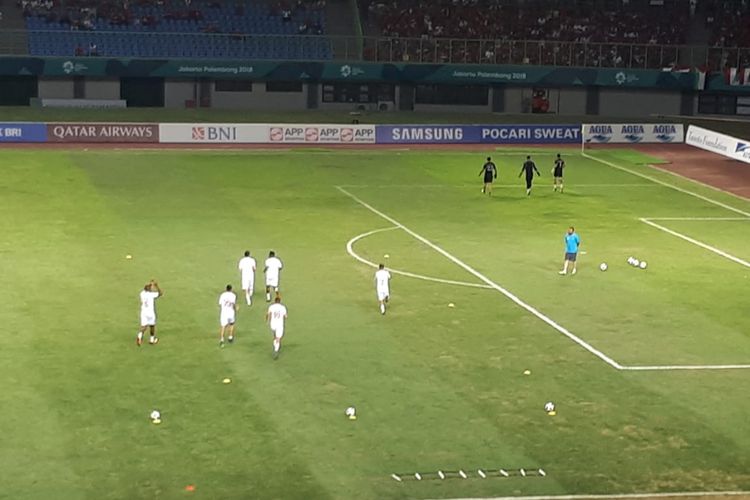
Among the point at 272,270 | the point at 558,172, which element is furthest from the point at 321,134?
the point at 272,270

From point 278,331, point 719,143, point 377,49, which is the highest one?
point 377,49

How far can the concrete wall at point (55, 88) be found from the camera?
255 ft

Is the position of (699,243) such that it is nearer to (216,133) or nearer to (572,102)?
(216,133)

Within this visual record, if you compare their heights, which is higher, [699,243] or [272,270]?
[272,270]

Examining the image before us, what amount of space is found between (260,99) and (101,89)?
9698mm

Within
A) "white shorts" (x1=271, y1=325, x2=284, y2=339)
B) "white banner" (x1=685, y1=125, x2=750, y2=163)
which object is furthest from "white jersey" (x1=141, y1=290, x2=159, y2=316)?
"white banner" (x1=685, y1=125, x2=750, y2=163)

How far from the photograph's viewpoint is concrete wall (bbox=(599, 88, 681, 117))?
84438 millimetres

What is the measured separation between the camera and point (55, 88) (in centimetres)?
7812

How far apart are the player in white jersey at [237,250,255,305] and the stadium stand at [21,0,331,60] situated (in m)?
46.1

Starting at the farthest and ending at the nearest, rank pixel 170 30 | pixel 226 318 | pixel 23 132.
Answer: pixel 170 30, pixel 23 132, pixel 226 318

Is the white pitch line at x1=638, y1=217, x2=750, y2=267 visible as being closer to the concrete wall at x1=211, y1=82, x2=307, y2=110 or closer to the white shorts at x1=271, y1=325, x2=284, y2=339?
the white shorts at x1=271, y1=325, x2=284, y2=339

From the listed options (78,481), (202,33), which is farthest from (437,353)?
(202,33)

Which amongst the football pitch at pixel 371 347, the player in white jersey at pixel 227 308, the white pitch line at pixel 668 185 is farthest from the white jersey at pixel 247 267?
the white pitch line at pixel 668 185

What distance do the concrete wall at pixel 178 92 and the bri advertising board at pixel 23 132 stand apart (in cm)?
1679
